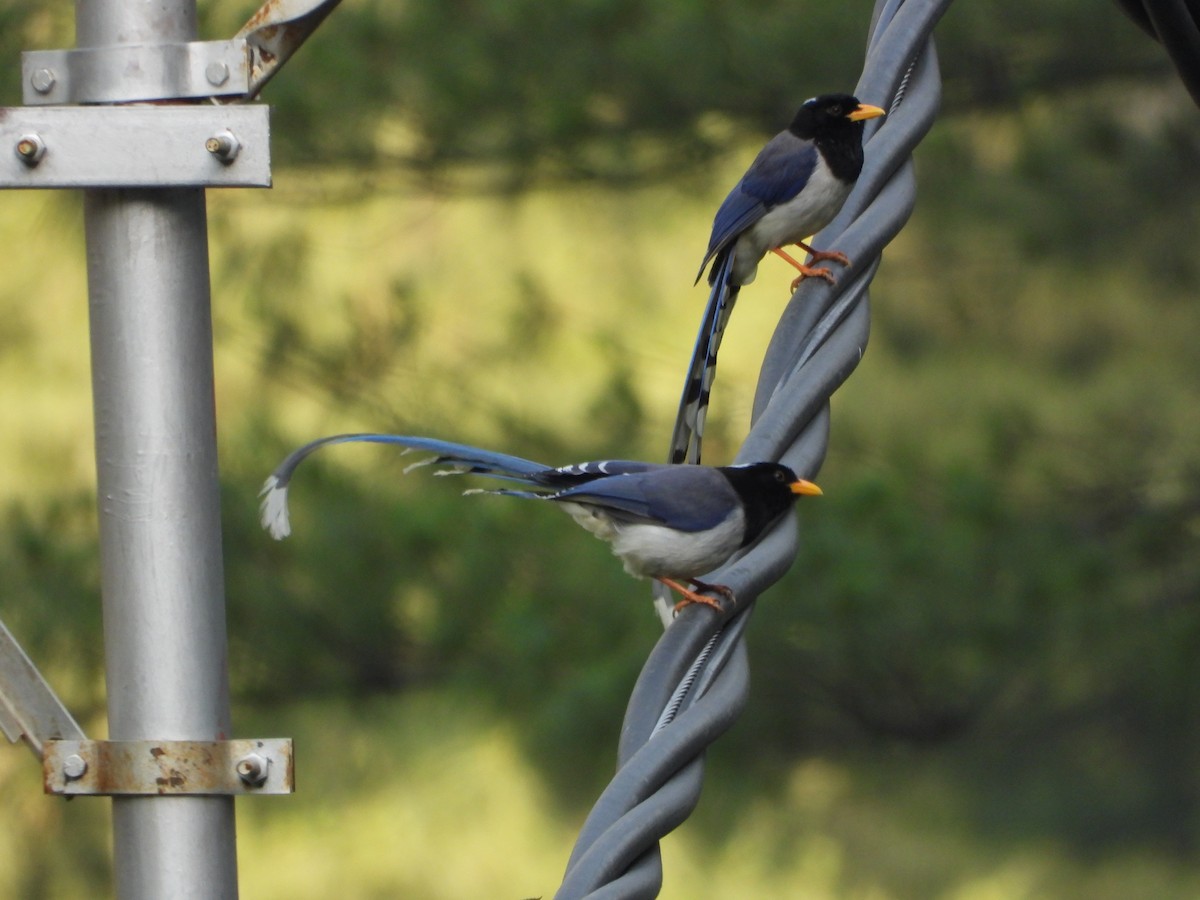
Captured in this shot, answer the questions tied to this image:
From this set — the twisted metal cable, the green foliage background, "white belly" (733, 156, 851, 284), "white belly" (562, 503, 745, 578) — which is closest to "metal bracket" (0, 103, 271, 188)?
the twisted metal cable

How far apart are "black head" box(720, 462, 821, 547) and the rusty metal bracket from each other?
16.4 inches

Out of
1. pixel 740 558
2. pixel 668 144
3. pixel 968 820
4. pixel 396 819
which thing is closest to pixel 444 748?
pixel 396 819

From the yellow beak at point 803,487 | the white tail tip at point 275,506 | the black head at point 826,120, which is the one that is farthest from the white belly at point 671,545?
the black head at point 826,120

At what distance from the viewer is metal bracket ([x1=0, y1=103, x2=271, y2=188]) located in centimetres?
102

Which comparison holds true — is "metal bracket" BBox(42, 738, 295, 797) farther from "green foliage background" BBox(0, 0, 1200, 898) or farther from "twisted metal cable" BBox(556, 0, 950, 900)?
"green foliage background" BBox(0, 0, 1200, 898)

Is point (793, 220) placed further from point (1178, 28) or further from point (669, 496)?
point (1178, 28)

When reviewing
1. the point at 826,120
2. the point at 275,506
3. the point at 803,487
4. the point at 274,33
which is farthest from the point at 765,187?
the point at 274,33

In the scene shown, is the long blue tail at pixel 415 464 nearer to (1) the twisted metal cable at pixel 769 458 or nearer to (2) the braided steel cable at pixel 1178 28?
(1) the twisted metal cable at pixel 769 458

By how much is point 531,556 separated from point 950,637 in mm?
1318

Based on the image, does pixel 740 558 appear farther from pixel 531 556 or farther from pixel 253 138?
pixel 531 556

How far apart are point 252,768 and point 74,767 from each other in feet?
0.37

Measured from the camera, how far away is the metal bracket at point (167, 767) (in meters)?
1.02

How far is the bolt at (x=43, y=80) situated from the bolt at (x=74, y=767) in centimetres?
42

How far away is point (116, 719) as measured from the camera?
1032 mm
